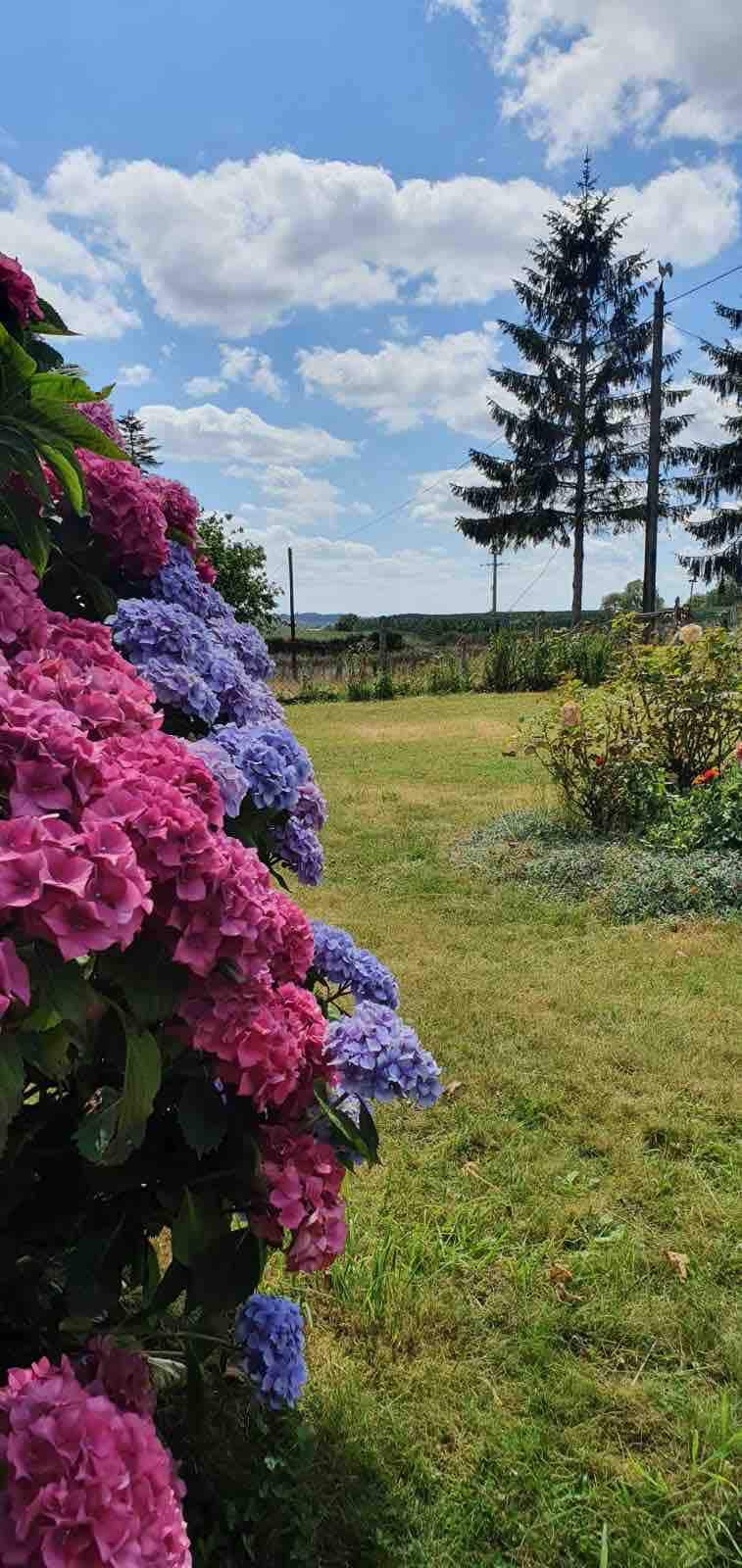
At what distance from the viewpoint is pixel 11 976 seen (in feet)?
2.14

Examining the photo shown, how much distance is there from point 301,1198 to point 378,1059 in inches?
13.0

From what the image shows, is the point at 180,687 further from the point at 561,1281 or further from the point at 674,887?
the point at 674,887

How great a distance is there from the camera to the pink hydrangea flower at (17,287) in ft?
3.97

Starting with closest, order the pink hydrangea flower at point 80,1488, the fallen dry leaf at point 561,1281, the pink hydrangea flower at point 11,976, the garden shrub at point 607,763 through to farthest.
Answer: the pink hydrangea flower at point 11,976
the pink hydrangea flower at point 80,1488
the fallen dry leaf at point 561,1281
the garden shrub at point 607,763

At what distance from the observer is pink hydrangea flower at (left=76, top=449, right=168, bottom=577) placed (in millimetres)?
1418

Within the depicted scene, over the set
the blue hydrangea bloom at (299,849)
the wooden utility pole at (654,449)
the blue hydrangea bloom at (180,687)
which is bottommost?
the blue hydrangea bloom at (299,849)

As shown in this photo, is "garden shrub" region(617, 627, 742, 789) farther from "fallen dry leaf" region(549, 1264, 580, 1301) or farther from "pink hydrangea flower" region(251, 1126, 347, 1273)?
"pink hydrangea flower" region(251, 1126, 347, 1273)

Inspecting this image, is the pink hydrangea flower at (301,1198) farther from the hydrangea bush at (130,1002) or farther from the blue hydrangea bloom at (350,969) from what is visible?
the blue hydrangea bloom at (350,969)

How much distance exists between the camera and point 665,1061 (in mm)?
2941

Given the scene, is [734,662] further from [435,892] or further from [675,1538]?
[675,1538]

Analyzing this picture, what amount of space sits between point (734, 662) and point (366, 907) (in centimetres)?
265

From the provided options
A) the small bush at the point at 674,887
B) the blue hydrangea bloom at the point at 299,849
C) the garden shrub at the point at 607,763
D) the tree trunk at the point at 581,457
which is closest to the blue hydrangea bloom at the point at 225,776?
the blue hydrangea bloom at the point at 299,849

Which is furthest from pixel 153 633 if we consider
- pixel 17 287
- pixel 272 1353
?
pixel 272 1353

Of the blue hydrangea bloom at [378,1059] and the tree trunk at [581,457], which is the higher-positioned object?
the tree trunk at [581,457]
